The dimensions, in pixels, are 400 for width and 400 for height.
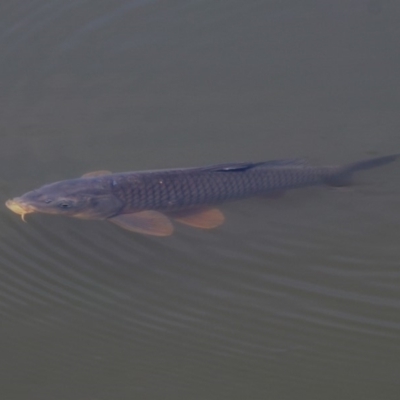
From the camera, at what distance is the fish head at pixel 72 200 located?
197 inches

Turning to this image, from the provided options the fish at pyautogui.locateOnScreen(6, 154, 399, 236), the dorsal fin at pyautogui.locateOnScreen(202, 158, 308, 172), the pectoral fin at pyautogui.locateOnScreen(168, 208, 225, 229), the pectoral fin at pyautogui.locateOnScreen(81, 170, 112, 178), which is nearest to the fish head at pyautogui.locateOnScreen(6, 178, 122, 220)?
the fish at pyautogui.locateOnScreen(6, 154, 399, 236)

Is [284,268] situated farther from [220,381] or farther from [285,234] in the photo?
[220,381]

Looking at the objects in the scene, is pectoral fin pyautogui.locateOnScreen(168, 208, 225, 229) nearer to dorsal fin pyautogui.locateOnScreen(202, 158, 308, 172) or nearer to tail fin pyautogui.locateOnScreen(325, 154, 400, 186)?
dorsal fin pyautogui.locateOnScreen(202, 158, 308, 172)

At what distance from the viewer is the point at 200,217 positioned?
5184 mm

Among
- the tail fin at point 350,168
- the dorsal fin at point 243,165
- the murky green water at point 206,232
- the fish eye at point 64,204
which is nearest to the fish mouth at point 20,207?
the fish eye at point 64,204

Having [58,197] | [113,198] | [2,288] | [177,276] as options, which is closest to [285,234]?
[177,276]

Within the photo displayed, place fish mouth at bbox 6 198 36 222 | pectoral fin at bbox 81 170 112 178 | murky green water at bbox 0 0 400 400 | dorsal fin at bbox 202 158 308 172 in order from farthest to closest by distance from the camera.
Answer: pectoral fin at bbox 81 170 112 178
dorsal fin at bbox 202 158 308 172
fish mouth at bbox 6 198 36 222
murky green water at bbox 0 0 400 400

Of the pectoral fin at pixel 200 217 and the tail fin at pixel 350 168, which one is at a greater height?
the tail fin at pixel 350 168

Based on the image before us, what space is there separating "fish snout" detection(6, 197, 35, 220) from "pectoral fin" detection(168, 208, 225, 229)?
2.98 ft

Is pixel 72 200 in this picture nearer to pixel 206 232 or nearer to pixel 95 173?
pixel 95 173

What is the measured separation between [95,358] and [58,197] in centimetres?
103

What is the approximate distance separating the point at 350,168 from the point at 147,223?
1503mm

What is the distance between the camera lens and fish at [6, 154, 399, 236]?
5035mm

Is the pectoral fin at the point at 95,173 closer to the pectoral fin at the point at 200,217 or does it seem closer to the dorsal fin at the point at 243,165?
the pectoral fin at the point at 200,217
